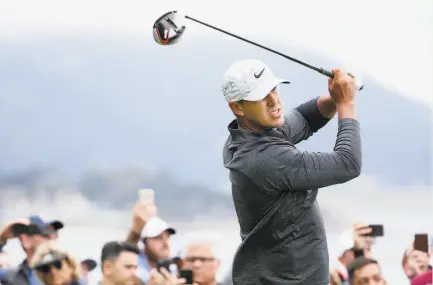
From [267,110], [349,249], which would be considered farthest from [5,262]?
[267,110]

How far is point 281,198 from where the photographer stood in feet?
7.69

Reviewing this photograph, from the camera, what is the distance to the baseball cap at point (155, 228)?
3.91m

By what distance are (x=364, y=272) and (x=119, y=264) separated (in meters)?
1.15

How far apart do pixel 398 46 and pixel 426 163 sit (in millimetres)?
540

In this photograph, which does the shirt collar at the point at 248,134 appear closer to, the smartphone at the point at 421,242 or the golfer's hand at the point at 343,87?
the golfer's hand at the point at 343,87

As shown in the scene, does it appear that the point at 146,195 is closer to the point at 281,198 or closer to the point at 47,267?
the point at 47,267

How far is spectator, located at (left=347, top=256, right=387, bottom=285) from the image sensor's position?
4.34m

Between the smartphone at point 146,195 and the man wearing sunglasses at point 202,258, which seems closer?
the man wearing sunglasses at point 202,258

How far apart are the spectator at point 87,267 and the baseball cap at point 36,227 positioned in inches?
6.3

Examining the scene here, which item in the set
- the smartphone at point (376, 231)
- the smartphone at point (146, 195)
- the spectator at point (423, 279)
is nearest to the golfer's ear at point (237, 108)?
the smartphone at point (146, 195)

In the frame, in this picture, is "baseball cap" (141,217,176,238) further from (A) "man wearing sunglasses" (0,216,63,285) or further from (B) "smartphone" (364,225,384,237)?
(B) "smartphone" (364,225,384,237)

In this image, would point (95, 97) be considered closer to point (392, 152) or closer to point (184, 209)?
point (184, 209)

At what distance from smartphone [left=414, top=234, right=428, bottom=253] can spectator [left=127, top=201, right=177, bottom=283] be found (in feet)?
4.06

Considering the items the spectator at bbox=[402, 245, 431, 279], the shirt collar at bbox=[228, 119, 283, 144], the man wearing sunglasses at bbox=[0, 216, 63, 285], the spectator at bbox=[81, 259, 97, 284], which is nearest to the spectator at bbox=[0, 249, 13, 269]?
the man wearing sunglasses at bbox=[0, 216, 63, 285]
